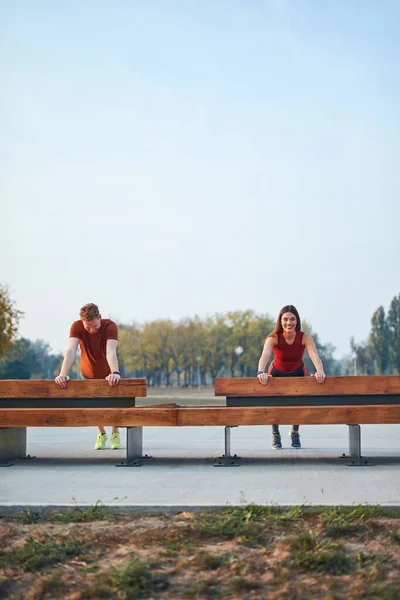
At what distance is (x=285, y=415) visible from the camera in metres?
8.15

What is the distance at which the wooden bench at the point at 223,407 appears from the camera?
26.7 ft

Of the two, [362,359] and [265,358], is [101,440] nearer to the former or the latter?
[265,358]

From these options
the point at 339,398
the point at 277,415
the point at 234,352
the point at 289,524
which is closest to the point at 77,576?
the point at 289,524

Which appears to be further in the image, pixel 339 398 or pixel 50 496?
pixel 339 398

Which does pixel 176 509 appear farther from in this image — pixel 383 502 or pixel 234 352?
pixel 234 352

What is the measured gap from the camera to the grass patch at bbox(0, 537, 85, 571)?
4.23 meters

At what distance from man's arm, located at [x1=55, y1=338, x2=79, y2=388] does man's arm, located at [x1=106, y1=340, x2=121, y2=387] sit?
0.39 meters

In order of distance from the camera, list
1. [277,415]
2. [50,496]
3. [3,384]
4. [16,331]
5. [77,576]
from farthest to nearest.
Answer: [16,331], [3,384], [277,415], [50,496], [77,576]

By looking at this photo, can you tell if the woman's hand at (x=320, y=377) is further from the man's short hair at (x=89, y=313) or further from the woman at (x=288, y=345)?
the man's short hair at (x=89, y=313)

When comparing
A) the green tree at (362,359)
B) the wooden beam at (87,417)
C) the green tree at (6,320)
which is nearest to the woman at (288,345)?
the wooden beam at (87,417)

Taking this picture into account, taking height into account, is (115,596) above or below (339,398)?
below

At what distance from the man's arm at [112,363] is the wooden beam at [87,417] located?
0.31 m

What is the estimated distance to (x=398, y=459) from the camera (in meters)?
8.95

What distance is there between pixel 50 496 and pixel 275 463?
299 centimetres
